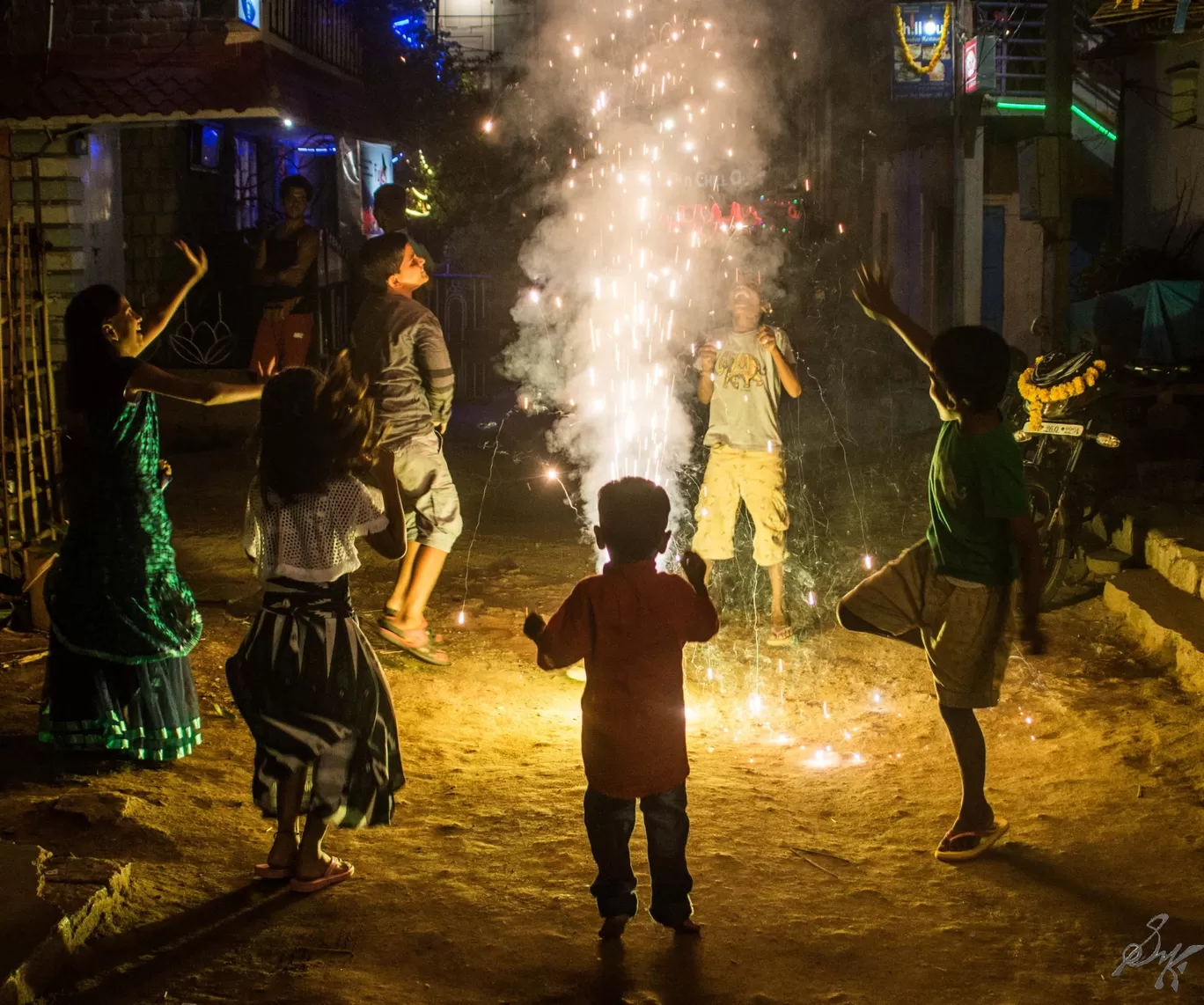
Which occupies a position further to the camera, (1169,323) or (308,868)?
(1169,323)

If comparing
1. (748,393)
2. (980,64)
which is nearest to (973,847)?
(748,393)

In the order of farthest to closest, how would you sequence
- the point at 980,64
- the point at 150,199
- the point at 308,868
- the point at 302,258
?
the point at 980,64 < the point at 150,199 < the point at 302,258 < the point at 308,868

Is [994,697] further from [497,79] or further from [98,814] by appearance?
[497,79]

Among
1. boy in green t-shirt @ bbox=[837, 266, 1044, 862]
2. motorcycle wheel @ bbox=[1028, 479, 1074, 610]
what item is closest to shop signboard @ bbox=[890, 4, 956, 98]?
motorcycle wheel @ bbox=[1028, 479, 1074, 610]

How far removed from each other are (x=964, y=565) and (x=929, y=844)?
3.45 feet

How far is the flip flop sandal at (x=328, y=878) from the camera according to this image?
3658 mm

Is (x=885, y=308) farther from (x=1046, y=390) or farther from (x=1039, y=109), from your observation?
(x=1039, y=109)

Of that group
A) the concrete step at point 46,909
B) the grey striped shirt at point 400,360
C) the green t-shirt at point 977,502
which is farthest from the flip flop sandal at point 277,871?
the grey striped shirt at point 400,360

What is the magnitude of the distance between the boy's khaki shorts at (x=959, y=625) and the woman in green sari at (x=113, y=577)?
2.54 meters

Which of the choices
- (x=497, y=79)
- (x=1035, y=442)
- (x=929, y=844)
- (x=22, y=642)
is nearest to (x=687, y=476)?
→ (x=1035, y=442)

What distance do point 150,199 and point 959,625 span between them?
1313 cm

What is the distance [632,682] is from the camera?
3.38 m

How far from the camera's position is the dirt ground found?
324 cm

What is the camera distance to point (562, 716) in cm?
595
